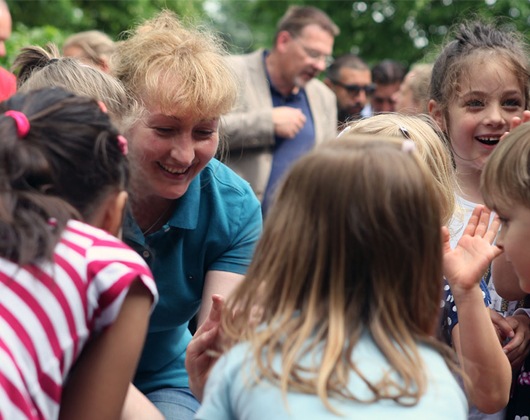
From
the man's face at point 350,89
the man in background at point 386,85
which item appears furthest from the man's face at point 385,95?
the man's face at point 350,89

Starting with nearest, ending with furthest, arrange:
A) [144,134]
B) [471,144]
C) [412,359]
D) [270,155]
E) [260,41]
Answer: [412,359], [144,134], [471,144], [270,155], [260,41]

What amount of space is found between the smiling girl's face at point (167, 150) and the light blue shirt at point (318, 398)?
4.09ft

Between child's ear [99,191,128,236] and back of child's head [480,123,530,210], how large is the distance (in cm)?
106

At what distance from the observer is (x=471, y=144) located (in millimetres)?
3600

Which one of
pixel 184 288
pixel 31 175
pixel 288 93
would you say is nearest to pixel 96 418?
pixel 31 175

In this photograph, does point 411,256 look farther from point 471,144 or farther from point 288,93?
point 288,93

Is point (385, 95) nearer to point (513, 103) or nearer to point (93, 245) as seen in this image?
point (513, 103)

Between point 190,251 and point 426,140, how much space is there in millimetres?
895

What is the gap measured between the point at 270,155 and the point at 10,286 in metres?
4.17

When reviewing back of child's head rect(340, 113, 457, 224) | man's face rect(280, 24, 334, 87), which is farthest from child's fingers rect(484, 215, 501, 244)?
man's face rect(280, 24, 334, 87)

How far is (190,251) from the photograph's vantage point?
10.4 ft

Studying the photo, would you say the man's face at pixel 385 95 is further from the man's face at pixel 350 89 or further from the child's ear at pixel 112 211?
the child's ear at pixel 112 211

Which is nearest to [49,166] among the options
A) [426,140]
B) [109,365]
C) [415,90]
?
[109,365]

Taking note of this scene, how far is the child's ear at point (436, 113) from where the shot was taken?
3752mm
